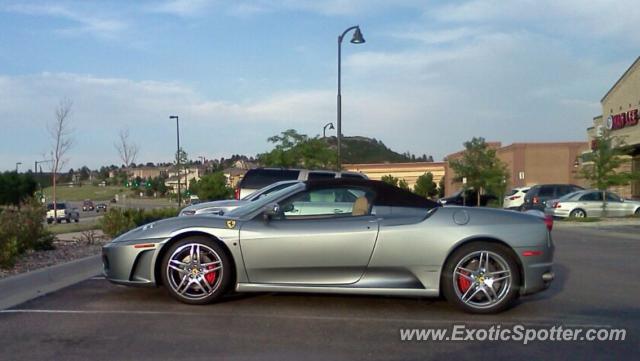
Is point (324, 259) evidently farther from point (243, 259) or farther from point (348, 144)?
point (348, 144)

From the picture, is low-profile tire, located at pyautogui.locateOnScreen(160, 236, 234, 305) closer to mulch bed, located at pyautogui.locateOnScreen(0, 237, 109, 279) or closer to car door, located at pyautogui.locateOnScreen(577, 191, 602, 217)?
mulch bed, located at pyautogui.locateOnScreen(0, 237, 109, 279)

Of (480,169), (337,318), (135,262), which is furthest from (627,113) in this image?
(135,262)

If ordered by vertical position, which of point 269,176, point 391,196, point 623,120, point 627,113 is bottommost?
point 391,196

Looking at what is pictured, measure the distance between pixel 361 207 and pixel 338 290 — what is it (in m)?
0.91

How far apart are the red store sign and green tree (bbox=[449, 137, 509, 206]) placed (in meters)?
6.51

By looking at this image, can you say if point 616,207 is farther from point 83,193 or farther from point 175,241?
point 83,193

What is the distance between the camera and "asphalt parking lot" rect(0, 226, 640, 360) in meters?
6.02

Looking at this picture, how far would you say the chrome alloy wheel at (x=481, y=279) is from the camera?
7.47 metres

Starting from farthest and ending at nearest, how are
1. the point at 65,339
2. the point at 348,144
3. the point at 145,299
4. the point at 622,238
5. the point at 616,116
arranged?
the point at 348,144
the point at 616,116
the point at 622,238
the point at 145,299
the point at 65,339

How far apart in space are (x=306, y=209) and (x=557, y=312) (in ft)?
10.1

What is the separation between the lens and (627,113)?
134 ft

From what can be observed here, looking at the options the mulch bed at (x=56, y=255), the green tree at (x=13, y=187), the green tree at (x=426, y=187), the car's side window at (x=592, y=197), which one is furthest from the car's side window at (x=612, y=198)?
the green tree at (x=13, y=187)

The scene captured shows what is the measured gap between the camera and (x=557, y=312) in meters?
7.70

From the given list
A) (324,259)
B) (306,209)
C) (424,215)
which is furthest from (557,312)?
(306,209)
